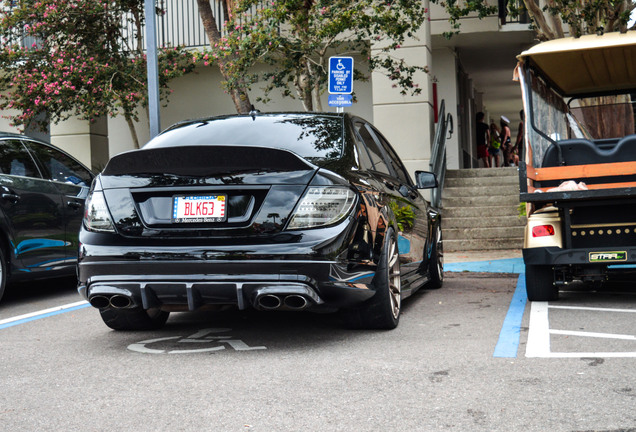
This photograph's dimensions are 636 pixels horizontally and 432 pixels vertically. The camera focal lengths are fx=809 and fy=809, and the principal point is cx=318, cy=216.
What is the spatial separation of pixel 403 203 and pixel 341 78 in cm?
539

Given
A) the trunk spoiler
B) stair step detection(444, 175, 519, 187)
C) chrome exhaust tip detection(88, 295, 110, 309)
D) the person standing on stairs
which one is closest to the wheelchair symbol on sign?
chrome exhaust tip detection(88, 295, 110, 309)

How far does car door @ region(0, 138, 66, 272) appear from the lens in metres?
7.35

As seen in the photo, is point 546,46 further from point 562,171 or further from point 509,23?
point 509,23

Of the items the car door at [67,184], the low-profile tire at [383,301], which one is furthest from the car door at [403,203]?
the car door at [67,184]

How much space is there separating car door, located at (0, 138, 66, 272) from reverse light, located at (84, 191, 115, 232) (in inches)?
99.3

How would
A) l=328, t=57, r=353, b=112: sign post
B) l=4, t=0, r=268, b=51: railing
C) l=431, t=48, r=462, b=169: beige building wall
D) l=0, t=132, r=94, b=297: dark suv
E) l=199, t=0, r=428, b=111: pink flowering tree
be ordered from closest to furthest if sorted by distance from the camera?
l=0, t=132, r=94, b=297: dark suv, l=328, t=57, r=353, b=112: sign post, l=199, t=0, r=428, b=111: pink flowering tree, l=431, t=48, r=462, b=169: beige building wall, l=4, t=0, r=268, b=51: railing

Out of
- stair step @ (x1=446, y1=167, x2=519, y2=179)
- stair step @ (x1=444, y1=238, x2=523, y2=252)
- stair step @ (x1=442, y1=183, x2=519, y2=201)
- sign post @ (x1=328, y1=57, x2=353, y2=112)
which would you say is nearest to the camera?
sign post @ (x1=328, y1=57, x2=353, y2=112)

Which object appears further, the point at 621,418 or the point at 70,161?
the point at 70,161

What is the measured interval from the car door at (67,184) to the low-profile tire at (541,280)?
4.34 m

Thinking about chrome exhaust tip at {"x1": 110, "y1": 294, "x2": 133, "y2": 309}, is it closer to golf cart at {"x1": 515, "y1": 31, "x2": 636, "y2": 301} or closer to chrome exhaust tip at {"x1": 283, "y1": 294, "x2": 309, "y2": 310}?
chrome exhaust tip at {"x1": 283, "y1": 294, "x2": 309, "y2": 310}

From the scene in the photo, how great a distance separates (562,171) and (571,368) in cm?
284

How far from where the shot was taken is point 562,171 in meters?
6.82

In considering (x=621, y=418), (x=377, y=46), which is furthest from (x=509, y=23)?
(x=621, y=418)

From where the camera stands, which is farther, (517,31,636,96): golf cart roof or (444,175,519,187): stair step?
(444,175,519,187): stair step
